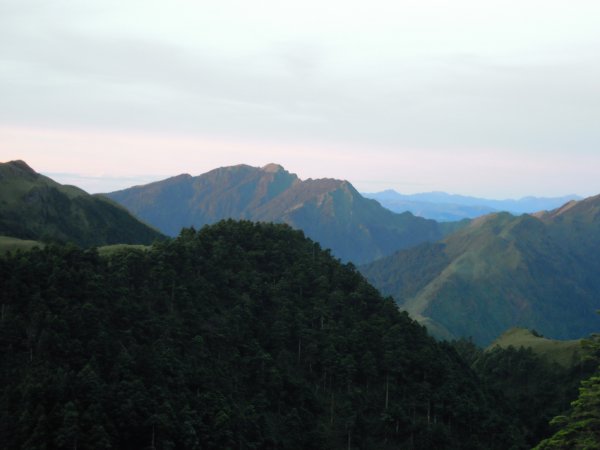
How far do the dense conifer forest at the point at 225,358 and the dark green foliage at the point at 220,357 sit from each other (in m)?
0.17

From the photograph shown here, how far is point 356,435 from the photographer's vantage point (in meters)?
72.3

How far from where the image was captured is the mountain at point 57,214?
15075 centimetres

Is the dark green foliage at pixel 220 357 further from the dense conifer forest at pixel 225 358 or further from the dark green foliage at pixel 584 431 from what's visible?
the dark green foliage at pixel 584 431

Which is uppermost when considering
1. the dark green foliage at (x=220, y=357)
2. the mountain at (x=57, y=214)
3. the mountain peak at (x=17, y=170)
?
the mountain peak at (x=17, y=170)

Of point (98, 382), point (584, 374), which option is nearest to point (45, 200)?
point (98, 382)

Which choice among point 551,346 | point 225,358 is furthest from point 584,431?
point 551,346

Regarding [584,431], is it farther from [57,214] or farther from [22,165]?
[22,165]

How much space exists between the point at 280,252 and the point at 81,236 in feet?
286

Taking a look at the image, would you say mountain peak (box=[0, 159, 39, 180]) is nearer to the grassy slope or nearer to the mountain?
the mountain

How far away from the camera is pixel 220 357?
74.9 meters

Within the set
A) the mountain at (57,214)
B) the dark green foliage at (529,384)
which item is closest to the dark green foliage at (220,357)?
the dark green foliage at (529,384)

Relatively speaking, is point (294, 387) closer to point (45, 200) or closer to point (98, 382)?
point (98, 382)

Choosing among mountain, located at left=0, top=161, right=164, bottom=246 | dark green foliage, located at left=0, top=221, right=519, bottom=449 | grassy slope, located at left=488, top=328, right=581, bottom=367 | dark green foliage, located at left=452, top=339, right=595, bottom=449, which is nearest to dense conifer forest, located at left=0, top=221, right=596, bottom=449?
dark green foliage, located at left=0, top=221, right=519, bottom=449

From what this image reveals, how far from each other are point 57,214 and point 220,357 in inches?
4276
